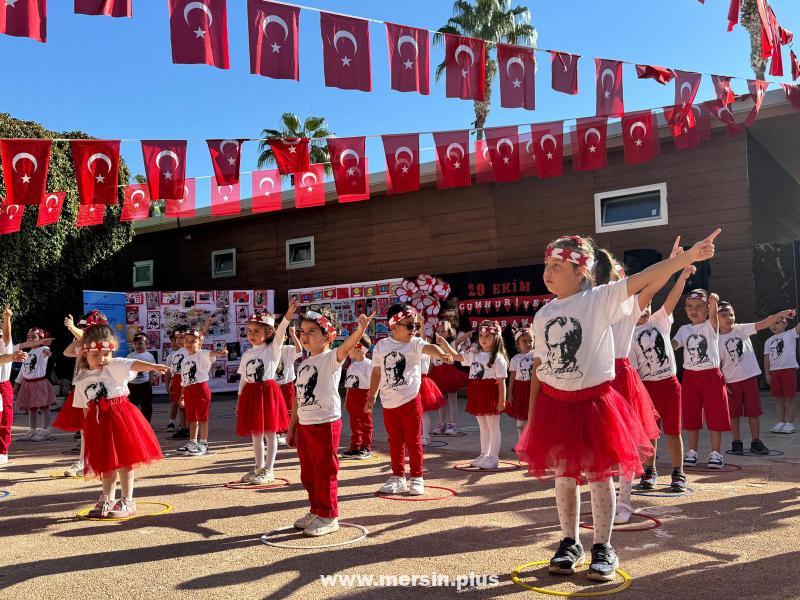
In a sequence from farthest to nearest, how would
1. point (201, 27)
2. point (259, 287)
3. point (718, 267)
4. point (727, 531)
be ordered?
point (259, 287) < point (718, 267) < point (201, 27) < point (727, 531)

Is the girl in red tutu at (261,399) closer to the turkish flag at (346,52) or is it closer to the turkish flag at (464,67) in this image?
the turkish flag at (346,52)

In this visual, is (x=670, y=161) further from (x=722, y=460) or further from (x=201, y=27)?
(x=201, y=27)

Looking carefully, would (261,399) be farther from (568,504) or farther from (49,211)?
(49,211)

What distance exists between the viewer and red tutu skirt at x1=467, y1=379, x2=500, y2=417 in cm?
827

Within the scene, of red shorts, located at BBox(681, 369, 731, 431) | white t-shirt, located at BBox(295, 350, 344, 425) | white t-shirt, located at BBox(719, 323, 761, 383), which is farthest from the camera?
white t-shirt, located at BBox(719, 323, 761, 383)

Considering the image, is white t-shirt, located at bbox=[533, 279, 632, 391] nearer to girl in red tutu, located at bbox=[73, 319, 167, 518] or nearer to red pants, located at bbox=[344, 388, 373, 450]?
girl in red tutu, located at bbox=[73, 319, 167, 518]

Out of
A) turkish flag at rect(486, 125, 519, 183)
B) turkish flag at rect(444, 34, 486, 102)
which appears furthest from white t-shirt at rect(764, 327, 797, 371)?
turkish flag at rect(444, 34, 486, 102)

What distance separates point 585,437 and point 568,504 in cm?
45

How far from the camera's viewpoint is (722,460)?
7.69 metres

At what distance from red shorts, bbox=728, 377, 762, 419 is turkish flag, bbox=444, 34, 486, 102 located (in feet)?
15.8

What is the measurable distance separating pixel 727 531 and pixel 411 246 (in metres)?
13.6

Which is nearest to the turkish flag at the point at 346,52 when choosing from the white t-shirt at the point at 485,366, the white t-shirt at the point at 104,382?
the white t-shirt at the point at 485,366

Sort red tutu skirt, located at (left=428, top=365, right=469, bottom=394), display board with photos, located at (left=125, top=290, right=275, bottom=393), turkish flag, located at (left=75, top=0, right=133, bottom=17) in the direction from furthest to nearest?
display board with photos, located at (left=125, top=290, right=275, bottom=393) → red tutu skirt, located at (left=428, top=365, right=469, bottom=394) → turkish flag, located at (left=75, top=0, right=133, bottom=17)

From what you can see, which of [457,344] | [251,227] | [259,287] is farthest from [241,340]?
[457,344]
